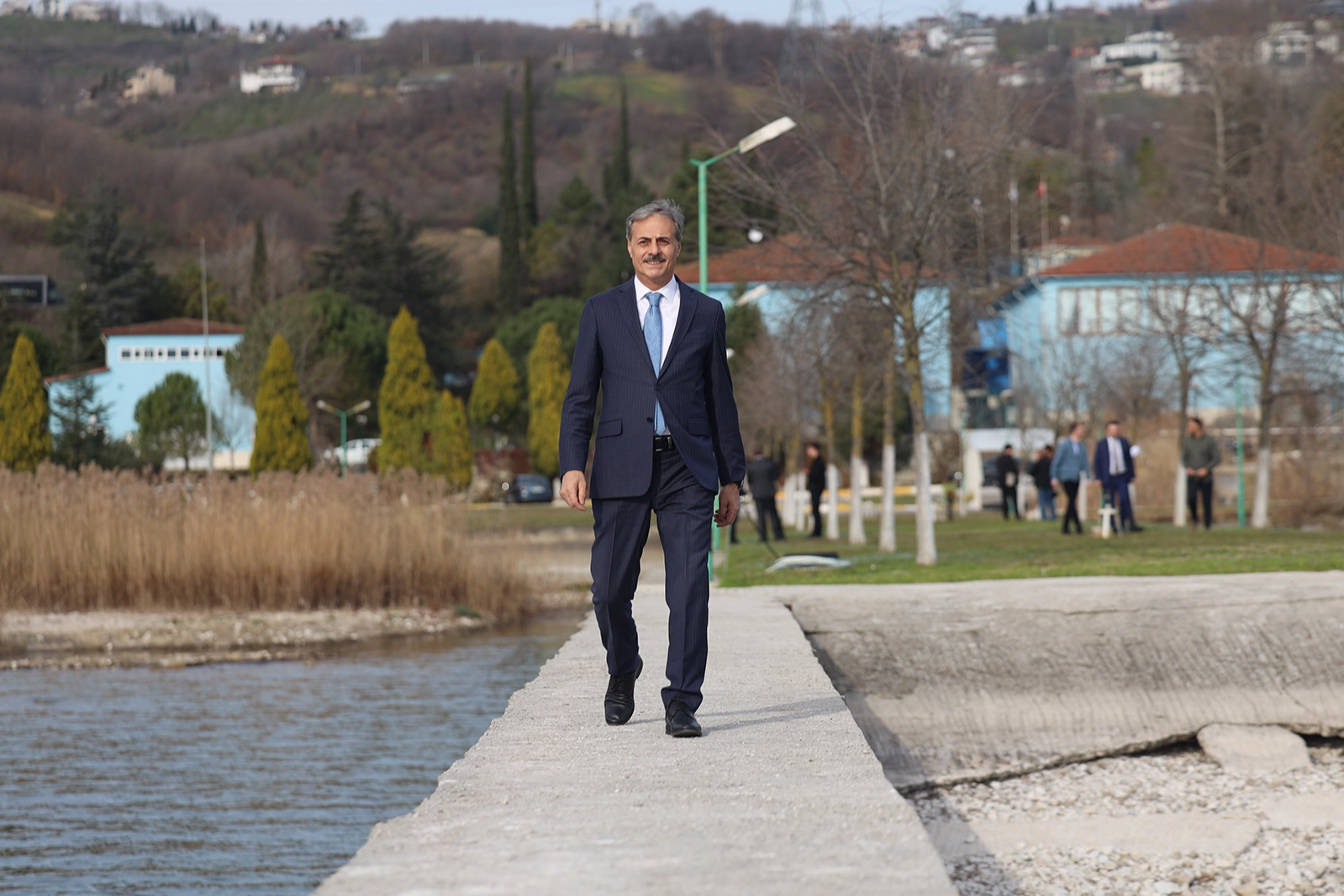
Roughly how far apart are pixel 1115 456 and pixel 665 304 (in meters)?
19.7

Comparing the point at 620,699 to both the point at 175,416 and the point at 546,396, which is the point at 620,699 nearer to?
the point at 546,396

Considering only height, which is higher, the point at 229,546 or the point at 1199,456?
the point at 1199,456

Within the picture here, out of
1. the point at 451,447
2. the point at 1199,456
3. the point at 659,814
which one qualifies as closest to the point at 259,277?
the point at 451,447

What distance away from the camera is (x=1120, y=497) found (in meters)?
26.2

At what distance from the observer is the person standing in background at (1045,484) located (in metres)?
35.4

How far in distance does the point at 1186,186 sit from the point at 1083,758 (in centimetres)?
5660

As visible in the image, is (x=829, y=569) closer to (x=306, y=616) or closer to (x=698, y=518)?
(x=306, y=616)

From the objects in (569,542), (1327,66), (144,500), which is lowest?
(569,542)

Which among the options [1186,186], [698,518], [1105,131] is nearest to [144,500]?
[698,518]

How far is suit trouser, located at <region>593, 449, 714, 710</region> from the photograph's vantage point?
671cm

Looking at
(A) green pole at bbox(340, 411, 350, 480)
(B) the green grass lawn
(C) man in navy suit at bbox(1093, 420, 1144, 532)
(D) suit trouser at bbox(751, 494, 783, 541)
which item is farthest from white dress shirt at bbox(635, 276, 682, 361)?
(A) green pole at bbox(340, 411, 350, 480)

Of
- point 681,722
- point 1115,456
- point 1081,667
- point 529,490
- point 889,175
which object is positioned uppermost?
point 889,175

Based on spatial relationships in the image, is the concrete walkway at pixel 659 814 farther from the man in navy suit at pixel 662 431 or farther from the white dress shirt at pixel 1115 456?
the white dress shirt at pixel 1115 456

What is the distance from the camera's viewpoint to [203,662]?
19188 mm
